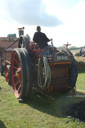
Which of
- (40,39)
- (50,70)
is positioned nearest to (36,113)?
(50,70)

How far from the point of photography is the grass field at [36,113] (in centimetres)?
334

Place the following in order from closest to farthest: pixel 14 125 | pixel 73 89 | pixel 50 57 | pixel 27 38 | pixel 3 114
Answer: pixel 14 125 < pixel 3 114 < pixel 50 57 < pixel 73 89 < pixel 27 38

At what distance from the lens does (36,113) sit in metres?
3.91

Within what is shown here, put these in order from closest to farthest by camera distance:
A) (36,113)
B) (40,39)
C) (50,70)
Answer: (36,113) → (50,70) → (40,39)

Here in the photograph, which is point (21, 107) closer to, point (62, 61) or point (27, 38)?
point (62, 61)

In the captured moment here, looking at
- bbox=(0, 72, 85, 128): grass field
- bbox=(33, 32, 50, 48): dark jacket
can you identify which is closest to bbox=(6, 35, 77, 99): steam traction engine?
bbox=(0, 72, 85, 128): grass field

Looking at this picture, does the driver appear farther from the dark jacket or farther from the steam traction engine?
the steam traction engine

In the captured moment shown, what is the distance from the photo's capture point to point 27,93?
14.8 feet

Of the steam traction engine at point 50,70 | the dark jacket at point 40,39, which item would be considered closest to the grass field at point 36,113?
the steam traction engine at point 50,70

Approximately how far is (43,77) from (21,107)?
37.7 inches

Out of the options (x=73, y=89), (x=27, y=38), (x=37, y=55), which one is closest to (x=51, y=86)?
(x=73, y=89)

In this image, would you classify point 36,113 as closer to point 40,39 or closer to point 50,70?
point 50,70

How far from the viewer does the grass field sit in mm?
3338

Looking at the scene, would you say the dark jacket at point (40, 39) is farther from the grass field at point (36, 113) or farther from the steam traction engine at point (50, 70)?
the grass field at point (36, 113)
